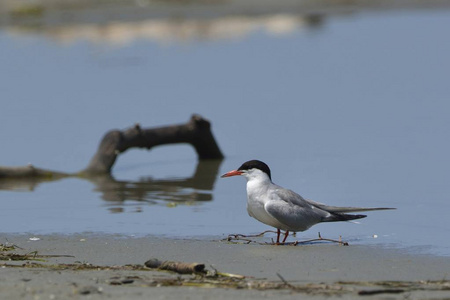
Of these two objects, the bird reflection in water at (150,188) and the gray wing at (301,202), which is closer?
the gray wing at (301,202)

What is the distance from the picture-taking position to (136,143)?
11258 mm

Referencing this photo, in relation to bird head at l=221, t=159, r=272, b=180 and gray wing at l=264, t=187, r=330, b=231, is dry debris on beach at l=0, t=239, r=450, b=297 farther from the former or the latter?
bird head at l=221, t=159, r=272, b=180

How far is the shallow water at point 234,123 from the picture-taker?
870cm

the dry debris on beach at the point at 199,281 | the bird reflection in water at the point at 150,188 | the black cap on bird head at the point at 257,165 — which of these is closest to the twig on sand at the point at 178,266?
the dry debris on beach at the point at 199,281

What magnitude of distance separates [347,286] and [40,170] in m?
5.69

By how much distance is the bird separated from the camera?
7.28m

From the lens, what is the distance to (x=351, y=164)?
1109cm

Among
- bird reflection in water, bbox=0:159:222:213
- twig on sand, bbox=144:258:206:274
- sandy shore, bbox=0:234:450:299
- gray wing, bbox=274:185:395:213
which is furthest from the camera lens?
bird reflection in water, bbox=0:159:222:213

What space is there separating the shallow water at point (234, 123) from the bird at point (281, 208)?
0.94ft

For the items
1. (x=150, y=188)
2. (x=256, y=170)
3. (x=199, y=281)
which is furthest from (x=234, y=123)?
(x=199, y=281)

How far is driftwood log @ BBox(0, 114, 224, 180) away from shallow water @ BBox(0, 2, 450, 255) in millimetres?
158

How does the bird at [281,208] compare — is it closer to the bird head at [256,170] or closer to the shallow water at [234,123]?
the bird head at [256,170]

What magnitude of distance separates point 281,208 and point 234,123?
21.3ft

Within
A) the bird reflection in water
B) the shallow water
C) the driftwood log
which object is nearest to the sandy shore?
the shallow water
